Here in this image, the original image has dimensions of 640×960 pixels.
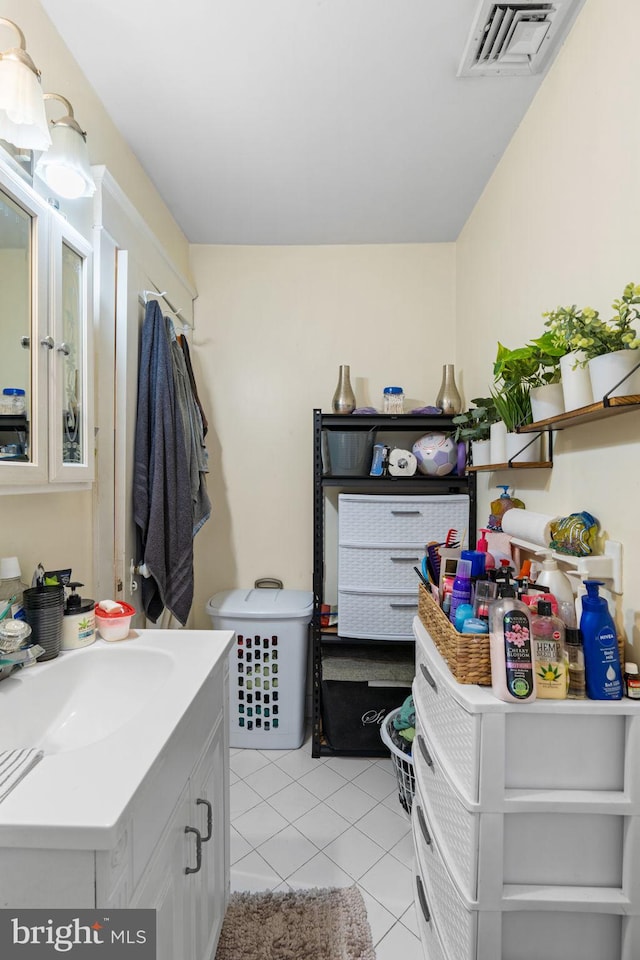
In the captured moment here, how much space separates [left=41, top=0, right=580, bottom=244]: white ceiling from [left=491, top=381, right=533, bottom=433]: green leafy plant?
0.95 metres

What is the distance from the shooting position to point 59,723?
1.00 m

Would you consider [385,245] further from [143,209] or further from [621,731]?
[621,731]

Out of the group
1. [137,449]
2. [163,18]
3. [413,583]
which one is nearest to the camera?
[163,18]

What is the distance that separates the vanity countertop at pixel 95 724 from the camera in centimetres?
58

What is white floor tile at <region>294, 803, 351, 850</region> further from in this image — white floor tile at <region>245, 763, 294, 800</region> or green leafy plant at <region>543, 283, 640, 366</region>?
green leafy plant at <region>543, 283, 640, 366</region>

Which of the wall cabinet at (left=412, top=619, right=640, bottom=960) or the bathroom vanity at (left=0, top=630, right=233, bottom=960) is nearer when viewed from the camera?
the bathroom vanity at (left=0, top=630, right=233, bottom=960)

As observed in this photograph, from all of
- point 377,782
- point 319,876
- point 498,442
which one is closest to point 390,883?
point 319,876

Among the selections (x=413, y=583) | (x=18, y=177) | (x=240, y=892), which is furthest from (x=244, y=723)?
(x=18, y=177)

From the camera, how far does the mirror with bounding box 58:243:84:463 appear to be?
3.83 ft

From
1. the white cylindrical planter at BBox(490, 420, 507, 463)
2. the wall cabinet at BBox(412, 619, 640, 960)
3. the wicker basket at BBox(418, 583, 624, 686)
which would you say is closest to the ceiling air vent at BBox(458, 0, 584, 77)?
the white cylindrical planter at BBox(490, 420, 507, 463)

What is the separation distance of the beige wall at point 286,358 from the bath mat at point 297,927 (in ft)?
4.07

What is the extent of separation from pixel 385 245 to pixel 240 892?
2724 millimetres

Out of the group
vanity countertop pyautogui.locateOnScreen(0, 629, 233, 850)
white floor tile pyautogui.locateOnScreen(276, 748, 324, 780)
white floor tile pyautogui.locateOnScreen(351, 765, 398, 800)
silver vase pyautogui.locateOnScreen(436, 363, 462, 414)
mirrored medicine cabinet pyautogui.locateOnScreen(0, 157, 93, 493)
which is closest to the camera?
vanity countertop pyautogui.locateOnScreen(0, 629, 233, 850)

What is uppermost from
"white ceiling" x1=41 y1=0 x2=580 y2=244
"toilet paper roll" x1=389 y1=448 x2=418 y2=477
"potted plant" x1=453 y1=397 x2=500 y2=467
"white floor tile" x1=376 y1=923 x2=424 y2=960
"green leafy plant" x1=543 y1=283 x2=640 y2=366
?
"white ceiling" x1=41 y1=0 x2=580 y2=244
